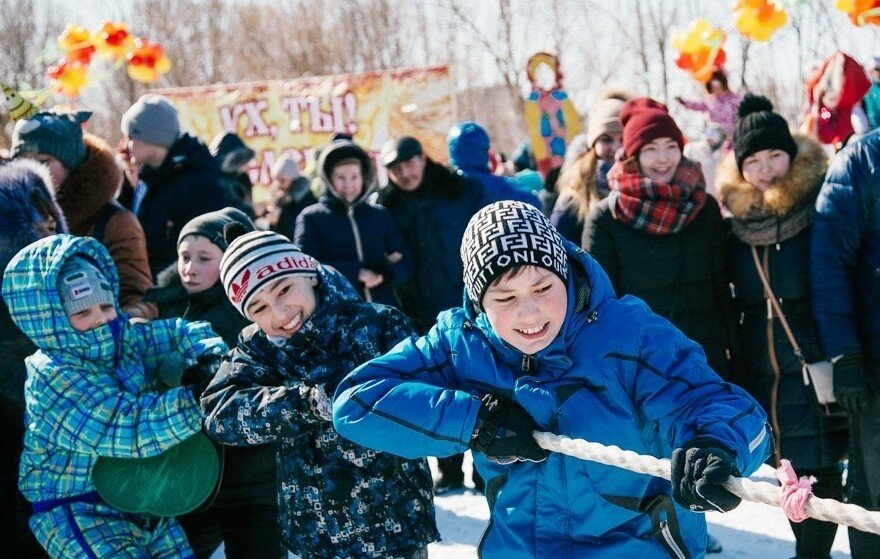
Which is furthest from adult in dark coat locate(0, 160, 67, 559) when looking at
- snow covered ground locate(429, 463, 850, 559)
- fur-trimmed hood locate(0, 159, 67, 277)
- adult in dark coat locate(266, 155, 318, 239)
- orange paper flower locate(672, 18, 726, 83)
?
orange paper flower locate(672, 18, 726, 83)

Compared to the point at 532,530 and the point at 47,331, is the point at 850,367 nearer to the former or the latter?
the point at 532,530

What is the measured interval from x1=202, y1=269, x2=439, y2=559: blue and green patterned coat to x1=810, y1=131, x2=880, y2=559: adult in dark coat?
5.09 feet

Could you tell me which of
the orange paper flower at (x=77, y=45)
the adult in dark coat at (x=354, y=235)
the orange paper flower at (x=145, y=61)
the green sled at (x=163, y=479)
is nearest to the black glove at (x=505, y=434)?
the green sled at (x=163, y=479)

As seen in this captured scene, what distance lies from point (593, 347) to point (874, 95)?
2.09 m

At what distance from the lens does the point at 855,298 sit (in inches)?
134

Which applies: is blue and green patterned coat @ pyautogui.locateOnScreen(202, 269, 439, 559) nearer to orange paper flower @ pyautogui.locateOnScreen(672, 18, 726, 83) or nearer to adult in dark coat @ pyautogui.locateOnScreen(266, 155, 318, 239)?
adult in dark coat @ pyautogui.locateOnScreen(266, 155, 318, 239)

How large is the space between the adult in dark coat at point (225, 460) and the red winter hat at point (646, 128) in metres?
1.59

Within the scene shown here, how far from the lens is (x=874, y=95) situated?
351 cm

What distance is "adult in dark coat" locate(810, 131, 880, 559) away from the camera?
3.30 meters

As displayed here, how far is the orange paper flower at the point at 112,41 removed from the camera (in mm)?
8477

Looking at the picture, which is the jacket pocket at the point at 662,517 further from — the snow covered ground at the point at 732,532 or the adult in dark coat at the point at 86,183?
the adult in dark coat at the point at 86,183

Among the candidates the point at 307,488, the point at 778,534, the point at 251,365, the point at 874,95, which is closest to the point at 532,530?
the point at 307,488

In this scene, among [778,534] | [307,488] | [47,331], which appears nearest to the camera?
[307,488]

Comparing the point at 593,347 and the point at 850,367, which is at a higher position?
the point at 593,347
